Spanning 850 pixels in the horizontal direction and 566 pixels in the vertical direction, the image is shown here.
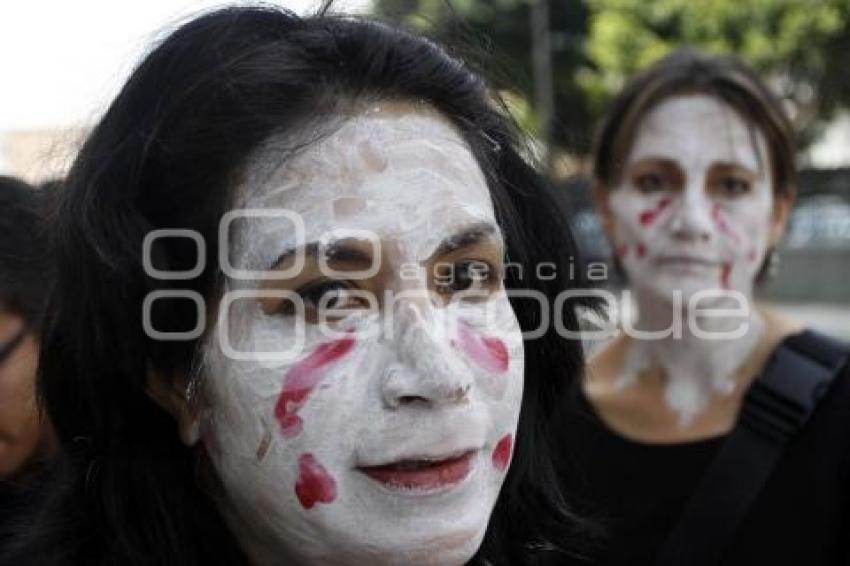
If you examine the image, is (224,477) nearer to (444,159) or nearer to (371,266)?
(371,266)

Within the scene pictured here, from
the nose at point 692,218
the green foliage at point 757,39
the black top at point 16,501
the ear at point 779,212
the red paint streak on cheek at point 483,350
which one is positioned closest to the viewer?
the red paint streak on cheek at point 483,350

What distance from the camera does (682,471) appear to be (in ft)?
7.77

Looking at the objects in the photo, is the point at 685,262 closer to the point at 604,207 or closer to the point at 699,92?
the point at 604,207

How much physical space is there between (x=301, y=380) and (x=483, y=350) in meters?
0.27

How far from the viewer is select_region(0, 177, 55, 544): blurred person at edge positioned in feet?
6.04

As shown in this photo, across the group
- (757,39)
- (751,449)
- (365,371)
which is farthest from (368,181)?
(757,39)

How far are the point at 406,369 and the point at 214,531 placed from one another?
43cm

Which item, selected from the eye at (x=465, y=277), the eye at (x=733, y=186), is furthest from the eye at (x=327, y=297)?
the eye at (x=733, y=186)

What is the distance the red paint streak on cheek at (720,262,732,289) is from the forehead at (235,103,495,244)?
138cm

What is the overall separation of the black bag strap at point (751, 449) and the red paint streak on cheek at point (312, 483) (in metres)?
1.13

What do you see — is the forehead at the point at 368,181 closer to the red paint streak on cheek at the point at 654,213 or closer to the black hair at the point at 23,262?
the black hair at the point at 23,262

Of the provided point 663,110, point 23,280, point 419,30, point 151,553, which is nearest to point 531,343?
point 419,30

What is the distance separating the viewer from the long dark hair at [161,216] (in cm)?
141

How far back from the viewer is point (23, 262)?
1.91 metres
